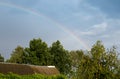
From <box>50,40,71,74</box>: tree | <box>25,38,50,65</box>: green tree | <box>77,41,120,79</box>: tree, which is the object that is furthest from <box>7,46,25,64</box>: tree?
<box>77,41,120,79</box>: tree

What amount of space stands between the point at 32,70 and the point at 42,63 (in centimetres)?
1864

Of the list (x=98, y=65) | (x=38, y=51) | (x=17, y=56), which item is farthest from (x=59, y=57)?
(x=98, y=65)

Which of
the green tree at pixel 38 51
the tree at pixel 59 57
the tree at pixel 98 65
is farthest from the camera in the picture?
the tree at pixel 59 57

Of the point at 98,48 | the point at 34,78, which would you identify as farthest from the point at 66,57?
the point at 34,78

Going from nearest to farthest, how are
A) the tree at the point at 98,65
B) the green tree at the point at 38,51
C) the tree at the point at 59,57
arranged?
the tree at the point at 98,65, the green tree at the point at 38,51, the tree at the point at 59,57

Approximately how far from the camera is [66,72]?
263ft

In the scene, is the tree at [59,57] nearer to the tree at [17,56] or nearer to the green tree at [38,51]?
the green tree at [38,51]

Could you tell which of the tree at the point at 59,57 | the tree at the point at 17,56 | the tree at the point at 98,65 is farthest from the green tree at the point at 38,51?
the tree at the point at 98,65

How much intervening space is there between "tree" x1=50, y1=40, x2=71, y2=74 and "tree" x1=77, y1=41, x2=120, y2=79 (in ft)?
109

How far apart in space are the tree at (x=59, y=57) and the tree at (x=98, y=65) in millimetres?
33086

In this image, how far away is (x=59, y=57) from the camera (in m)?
79.4

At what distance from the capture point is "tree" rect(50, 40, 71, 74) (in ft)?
261

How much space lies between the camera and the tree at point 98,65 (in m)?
44.8

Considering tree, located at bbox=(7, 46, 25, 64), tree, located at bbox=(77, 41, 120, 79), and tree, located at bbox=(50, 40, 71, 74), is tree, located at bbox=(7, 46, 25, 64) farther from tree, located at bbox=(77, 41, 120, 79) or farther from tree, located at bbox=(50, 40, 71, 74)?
tree, located at bbox=(77, 41, 120, 79)
